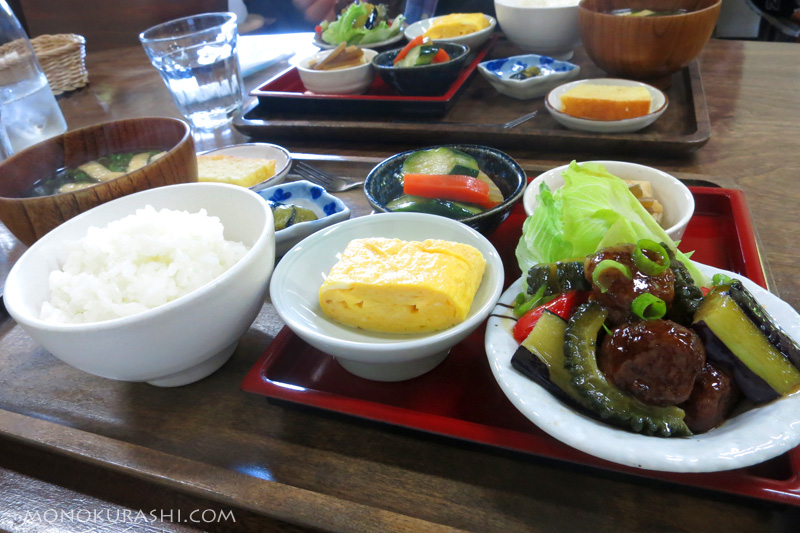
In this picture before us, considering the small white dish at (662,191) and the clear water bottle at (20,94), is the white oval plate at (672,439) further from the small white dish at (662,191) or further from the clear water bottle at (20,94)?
the clear water bottle at (20,94)

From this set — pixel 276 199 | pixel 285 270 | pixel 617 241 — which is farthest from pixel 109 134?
pixel 617 241

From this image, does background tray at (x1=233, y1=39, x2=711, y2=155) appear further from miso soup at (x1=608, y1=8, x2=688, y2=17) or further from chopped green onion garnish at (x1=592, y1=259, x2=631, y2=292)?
chopped green onion garnish at (x1=592, y1=259, x2=631, y2=292)

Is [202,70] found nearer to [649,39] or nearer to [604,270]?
[649,39]

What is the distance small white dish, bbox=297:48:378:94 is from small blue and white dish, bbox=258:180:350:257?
0.90 m

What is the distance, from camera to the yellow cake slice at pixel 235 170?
5.33 ft

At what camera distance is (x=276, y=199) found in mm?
1533

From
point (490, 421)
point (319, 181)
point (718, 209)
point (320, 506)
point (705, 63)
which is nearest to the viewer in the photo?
point (320, 506)

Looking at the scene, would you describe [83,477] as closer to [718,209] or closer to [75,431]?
[75,431]

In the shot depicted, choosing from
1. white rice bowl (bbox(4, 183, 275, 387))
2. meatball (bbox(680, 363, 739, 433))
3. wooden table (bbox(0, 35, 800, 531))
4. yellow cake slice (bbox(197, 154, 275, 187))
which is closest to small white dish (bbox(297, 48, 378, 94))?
yellow cake slice (bbox(197, 154, 275, 187))

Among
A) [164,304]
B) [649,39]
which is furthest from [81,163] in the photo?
[649,39]

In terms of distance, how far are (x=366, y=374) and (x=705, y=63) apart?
2344 mm

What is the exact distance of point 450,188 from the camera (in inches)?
53.9

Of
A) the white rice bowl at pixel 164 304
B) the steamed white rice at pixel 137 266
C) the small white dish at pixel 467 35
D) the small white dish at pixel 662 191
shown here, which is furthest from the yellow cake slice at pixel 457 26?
the steamed white rice at pixel 137 266

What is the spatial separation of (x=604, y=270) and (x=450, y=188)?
0.58m
